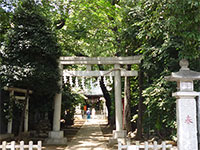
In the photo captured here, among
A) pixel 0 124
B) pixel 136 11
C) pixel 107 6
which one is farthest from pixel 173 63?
pixel 0 124

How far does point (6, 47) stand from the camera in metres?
9.59

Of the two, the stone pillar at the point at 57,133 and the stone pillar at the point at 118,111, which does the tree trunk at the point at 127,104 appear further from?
the stone pillar at the point at 57,133

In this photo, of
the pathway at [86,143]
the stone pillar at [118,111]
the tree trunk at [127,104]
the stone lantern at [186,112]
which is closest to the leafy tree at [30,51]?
the pathway at [86,143]

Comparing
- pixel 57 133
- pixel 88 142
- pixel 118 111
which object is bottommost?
pixel 88 142

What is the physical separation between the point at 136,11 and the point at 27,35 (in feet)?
16.0

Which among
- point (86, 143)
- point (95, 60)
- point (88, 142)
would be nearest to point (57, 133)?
point (86, 143)

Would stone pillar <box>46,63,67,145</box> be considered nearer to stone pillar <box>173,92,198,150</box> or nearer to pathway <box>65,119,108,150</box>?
pathway <box>65,119,108,150</box>

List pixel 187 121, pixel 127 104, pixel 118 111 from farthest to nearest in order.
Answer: pixel 127 104 → pixel 118 111 → pixel 187 121

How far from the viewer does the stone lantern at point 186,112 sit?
5.88 meters

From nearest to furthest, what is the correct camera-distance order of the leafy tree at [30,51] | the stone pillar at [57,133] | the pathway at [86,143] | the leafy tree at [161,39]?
the leafy tree at [161,39], the leafy tree at [30,51], the pathway at [86,143], the stone pillar at [57,133]

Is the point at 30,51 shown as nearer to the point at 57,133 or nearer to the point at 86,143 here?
the point at 57,133

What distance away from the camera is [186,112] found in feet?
19.5

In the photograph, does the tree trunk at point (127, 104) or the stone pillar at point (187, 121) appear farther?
the tree trunk at point (127, 104)

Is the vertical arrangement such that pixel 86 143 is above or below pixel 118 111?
below
